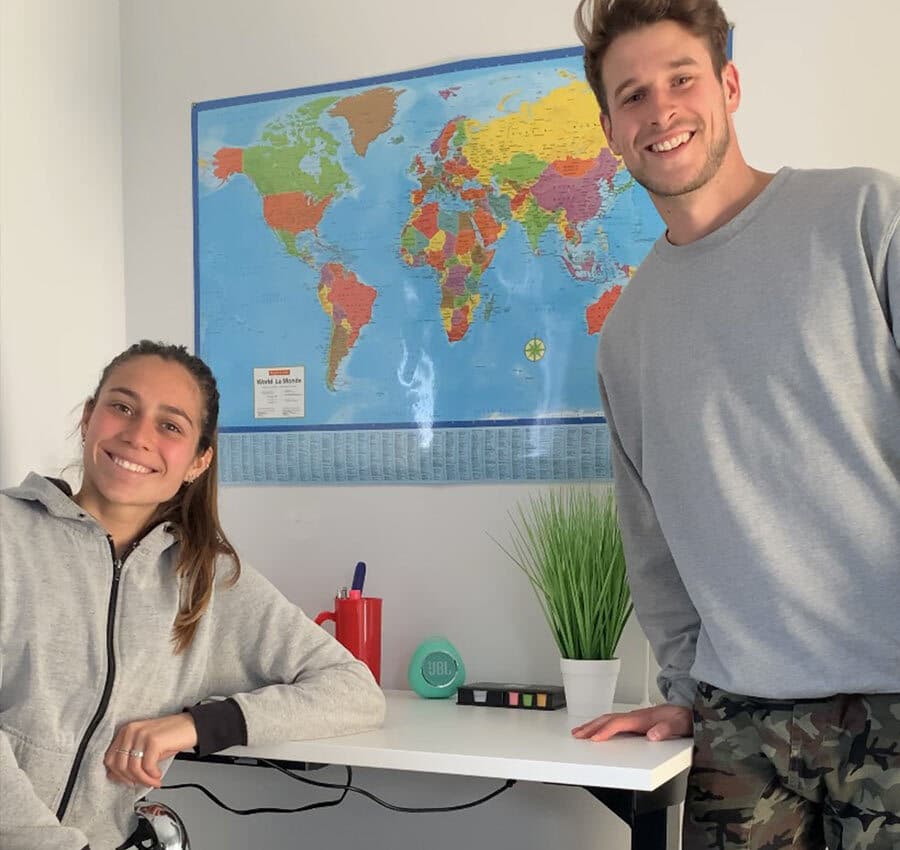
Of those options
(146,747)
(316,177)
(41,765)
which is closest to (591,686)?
(146,747)

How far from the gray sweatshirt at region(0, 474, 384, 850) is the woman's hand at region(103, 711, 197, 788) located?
0.06ft

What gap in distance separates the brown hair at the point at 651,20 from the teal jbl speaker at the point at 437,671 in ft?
3.32

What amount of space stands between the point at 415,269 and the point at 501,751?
1.01 m

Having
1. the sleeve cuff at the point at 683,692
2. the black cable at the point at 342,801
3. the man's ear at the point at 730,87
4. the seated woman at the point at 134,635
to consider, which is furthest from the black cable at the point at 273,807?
the man's ear at the point at 730,87

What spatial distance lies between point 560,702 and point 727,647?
54 cm

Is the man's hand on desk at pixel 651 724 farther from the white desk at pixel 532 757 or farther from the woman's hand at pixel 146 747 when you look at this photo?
the woman's hand at pixel 146 747

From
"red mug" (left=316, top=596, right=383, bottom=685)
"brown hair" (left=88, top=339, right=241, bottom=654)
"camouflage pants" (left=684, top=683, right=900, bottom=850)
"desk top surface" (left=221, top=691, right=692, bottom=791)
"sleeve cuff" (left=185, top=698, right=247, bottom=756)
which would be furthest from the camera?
"red mug" (left=316, top=596, right=383, bottom=685)

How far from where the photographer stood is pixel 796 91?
2.00 m

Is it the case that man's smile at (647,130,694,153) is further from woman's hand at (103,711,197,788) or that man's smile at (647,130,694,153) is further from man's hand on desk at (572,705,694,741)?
woman's hand at (103,711,197,788)

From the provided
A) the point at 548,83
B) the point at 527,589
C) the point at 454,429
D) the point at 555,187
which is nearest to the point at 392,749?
the point at 527,589

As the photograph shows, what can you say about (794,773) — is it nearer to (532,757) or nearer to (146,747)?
(532,757)

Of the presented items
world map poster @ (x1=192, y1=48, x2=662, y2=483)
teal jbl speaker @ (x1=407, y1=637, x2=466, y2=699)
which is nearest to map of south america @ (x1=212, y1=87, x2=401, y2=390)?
world map poster @ (x1=192, y1=48, x2=662, y2=483)

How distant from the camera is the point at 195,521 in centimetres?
179

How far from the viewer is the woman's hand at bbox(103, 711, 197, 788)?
1.56 meters
